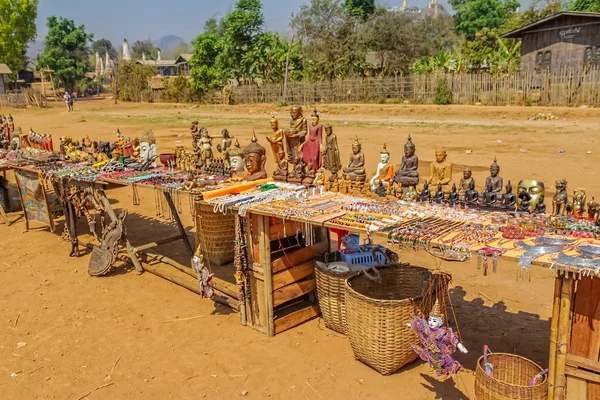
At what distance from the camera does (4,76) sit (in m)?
43.0

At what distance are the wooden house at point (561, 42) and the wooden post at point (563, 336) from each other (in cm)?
2446

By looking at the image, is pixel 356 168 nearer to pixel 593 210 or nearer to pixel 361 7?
pixel 593 210

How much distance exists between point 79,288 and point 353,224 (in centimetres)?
461

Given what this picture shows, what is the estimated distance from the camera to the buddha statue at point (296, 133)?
19.4 ft

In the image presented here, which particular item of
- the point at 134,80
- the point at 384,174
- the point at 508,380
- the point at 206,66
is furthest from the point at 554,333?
the point at 134,80

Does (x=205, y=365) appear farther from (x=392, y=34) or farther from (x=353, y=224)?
(x=392, y=34)

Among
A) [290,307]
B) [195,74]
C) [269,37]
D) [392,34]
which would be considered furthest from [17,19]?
[290,307]

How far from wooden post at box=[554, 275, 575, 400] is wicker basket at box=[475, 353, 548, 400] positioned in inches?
4.2

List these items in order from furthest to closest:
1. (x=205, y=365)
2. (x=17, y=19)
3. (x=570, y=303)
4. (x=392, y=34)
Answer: (x=17, y=19), (x=392, y=34), (x=205, y=365), (x=570, y=303)

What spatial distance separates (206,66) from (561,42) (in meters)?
24.0

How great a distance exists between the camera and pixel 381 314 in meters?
4.39

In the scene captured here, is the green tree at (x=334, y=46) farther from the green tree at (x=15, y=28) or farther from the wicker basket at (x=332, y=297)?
the wicker basket at (x=332, y=297)

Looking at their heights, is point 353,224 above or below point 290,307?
above

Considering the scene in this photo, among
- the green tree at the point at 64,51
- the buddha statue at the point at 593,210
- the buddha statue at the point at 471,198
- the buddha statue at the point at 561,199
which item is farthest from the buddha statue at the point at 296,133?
the green tree at the point at 64,51
